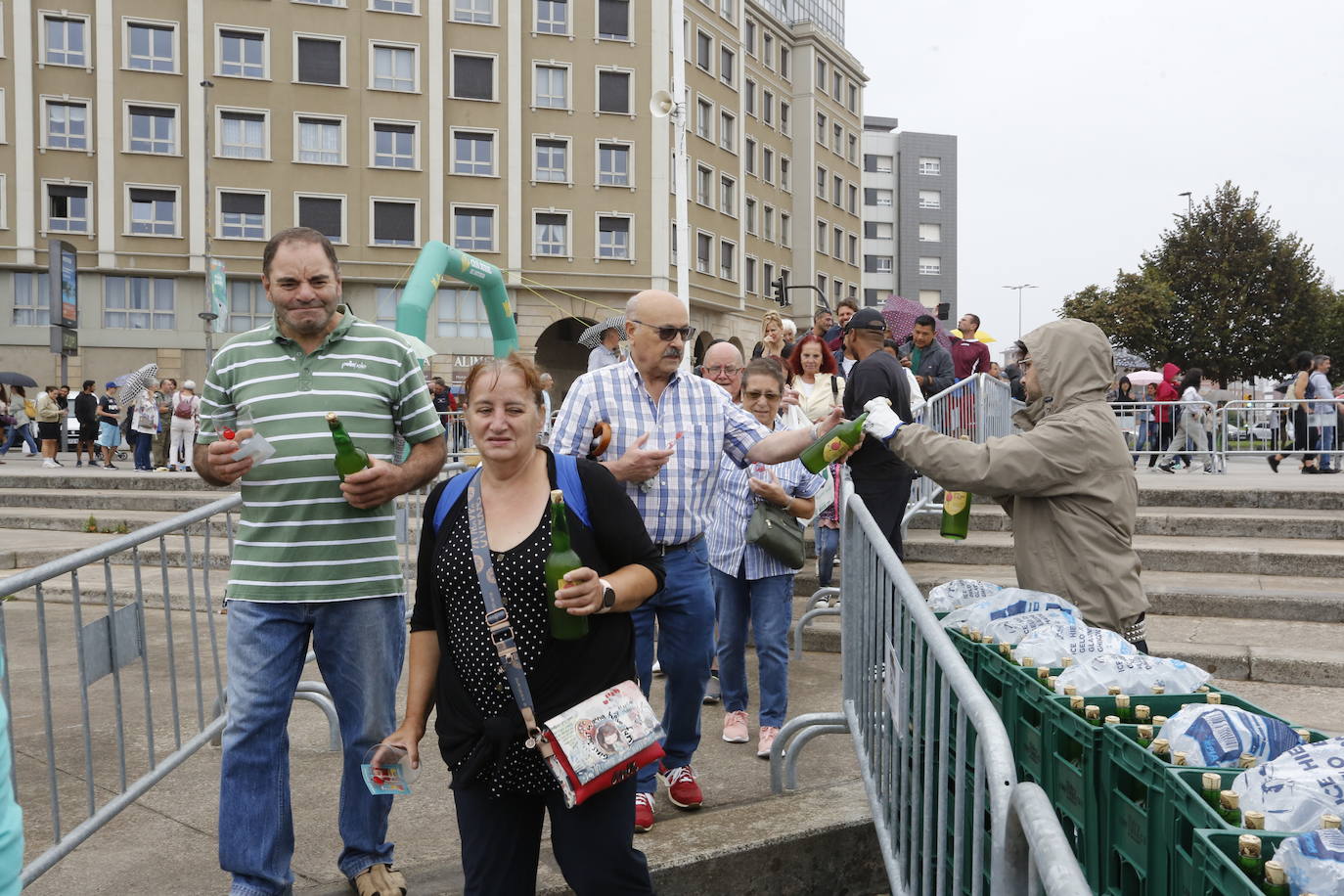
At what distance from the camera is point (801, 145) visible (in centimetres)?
5744

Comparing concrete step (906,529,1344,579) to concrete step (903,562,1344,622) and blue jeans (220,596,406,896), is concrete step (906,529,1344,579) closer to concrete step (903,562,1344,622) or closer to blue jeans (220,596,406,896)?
concrete step (903,562,1344,622)

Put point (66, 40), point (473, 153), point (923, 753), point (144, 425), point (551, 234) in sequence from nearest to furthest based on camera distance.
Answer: point (923, 753) < point (144, 425) < point (66, 40) < point (473, 153) < point (551, 234)

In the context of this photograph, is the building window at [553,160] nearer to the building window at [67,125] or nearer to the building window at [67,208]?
the building window at [67,125]

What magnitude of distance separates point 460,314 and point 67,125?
14338 mm

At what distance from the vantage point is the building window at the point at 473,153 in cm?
4119

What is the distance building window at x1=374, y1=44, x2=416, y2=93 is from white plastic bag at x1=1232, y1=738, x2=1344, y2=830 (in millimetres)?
41916

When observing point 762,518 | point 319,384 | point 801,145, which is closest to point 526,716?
point 319,384

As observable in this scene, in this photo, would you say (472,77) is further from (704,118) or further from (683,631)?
(683,631)

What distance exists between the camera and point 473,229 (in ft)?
135

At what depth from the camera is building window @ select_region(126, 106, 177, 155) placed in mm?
38500

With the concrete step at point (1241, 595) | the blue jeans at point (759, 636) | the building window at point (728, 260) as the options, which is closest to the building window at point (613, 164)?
the building window at point (728, 260)

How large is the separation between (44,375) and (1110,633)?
1647 inches

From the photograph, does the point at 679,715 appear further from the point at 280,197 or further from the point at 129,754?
the point at 280,197

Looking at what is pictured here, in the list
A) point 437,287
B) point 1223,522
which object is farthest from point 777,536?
point 437,287
